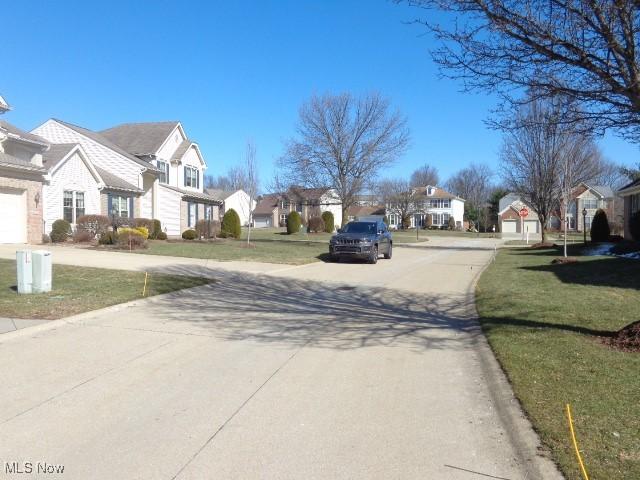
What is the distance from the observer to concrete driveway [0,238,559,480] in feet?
13.0

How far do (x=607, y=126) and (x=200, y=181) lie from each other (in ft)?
118

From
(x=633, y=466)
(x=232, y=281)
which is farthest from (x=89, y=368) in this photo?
(x=232, y=281)

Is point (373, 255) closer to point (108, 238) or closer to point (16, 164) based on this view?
point (108, 238)

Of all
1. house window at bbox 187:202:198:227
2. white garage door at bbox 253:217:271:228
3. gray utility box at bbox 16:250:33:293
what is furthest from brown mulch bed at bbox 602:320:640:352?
white garage door at bbox 253:217:271:228

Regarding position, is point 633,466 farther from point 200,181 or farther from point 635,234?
point 200,181

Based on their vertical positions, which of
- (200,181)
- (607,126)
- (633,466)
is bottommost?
(633,466)

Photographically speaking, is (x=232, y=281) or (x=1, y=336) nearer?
(x=1, y=336)

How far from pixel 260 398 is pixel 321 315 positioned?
16.1ft

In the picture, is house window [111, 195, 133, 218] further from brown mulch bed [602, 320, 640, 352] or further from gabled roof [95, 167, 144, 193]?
brown mulch bed [602, 320, 640, 352]

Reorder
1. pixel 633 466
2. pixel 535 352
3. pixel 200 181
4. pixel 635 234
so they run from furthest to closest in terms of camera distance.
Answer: pixel 200 181 < pixel 635 234 < pixel 535 352 < pixel 633 466

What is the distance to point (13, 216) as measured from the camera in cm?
2197

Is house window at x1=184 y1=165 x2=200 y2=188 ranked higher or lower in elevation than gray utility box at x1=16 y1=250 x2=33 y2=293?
higher

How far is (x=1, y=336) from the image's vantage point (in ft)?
24.4

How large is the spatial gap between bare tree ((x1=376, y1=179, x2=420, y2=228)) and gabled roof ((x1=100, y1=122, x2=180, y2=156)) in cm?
4804
